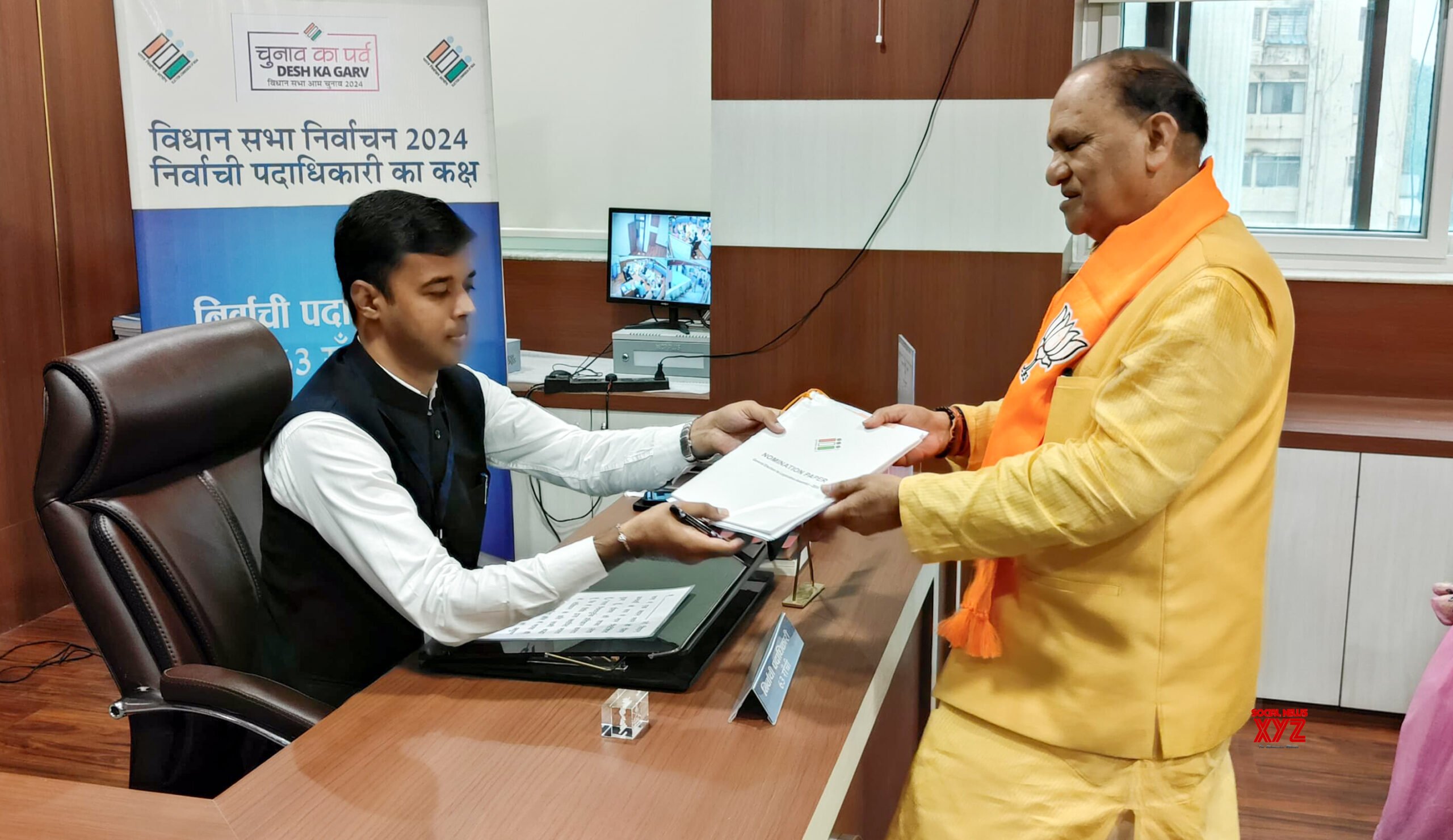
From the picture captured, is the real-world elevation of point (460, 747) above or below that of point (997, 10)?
below

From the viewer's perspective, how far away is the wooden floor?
2.65 m

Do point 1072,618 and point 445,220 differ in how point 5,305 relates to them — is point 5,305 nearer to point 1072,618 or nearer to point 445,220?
point 445,220

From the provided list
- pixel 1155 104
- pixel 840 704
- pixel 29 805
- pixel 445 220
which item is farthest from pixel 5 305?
pixel 1155 104

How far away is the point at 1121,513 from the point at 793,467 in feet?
1.51

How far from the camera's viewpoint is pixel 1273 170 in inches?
137

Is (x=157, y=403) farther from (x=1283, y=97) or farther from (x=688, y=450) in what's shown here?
(x=1283, y=97)

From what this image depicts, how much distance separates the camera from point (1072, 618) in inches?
57.1

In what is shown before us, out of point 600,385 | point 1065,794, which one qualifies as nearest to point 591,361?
point 600,385

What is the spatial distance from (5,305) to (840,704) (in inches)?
128

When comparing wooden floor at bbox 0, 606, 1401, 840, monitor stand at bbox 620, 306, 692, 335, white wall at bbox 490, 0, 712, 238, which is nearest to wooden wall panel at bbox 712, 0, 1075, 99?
monitor stand at bbox 620, 306, 692, 335

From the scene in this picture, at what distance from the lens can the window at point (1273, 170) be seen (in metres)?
3.46

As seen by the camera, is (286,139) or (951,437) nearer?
(951,437)

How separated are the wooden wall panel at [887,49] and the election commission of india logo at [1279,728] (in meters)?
1.72

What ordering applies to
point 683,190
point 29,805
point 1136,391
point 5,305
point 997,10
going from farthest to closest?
1. point 683,190
2. point 5,305
3. point 997,10
4. point 1136,391
5. point 29,805
